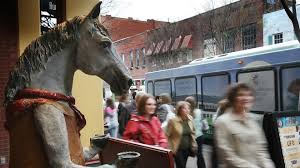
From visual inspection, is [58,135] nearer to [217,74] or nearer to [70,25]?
[70,25]

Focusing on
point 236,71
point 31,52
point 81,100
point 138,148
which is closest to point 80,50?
point 31,52

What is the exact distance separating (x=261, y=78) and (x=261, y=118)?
22.0ft

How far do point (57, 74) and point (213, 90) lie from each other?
10.6 m

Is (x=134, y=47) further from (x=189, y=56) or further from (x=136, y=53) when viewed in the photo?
(x=189, y=56)

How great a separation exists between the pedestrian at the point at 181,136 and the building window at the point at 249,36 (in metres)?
19.1

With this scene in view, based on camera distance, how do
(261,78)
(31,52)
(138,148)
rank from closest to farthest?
→ (31,52)
(138,148)
(261,78)

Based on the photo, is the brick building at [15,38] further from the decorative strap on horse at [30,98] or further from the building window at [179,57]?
the building window at [179,57]

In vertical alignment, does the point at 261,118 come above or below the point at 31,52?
below

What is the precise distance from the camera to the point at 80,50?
87.7 inches

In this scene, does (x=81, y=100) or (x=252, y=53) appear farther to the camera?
(x=252, y=53)

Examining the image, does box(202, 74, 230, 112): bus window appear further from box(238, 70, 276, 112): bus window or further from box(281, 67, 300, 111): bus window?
box(281, 67, 300, 111): bus window

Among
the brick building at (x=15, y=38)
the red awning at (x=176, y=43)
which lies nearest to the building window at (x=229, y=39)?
the red awning at (x=176, y=43)

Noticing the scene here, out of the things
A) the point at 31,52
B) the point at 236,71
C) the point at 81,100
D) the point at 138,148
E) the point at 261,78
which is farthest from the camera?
the point at 236,71

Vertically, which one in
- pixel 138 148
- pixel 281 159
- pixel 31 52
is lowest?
pixel 281 159
